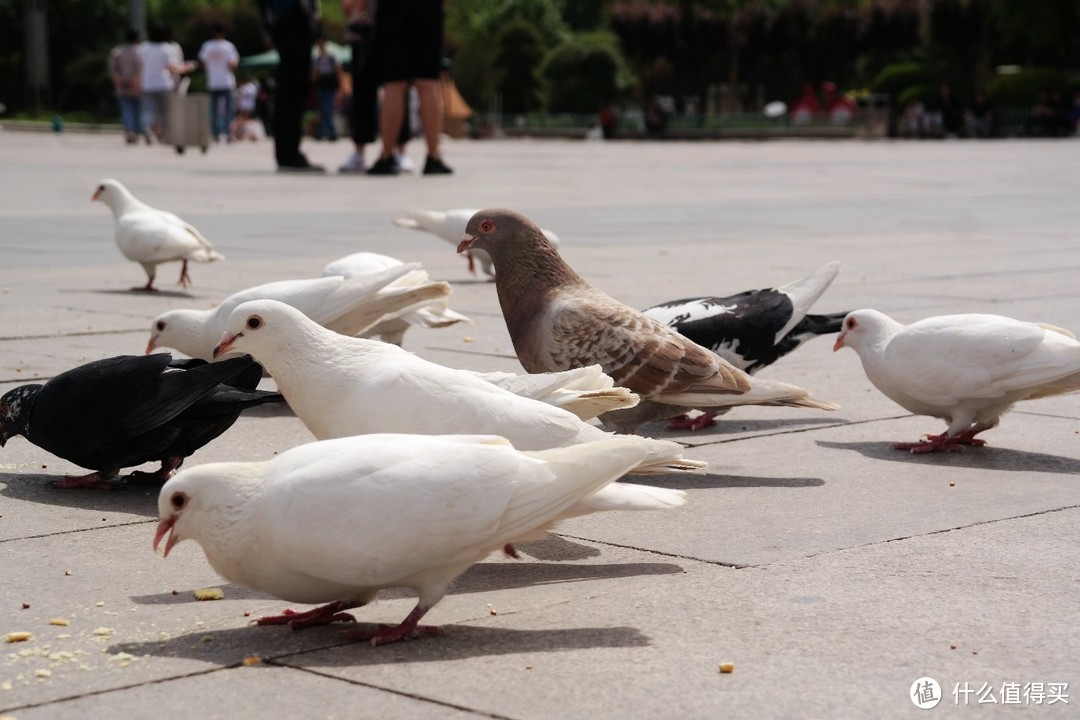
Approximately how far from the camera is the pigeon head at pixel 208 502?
320 cm

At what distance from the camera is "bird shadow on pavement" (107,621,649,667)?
307cm

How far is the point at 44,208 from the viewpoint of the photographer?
13703 mm

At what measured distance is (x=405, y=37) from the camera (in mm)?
15883

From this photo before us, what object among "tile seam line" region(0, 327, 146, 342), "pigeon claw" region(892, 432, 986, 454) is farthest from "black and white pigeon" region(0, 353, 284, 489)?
"tile seam line" region(0, 327, 146, 342)

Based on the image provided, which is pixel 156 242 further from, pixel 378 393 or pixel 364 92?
pixel 364 92

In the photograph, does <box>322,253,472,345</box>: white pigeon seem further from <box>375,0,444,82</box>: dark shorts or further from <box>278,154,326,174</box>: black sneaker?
<box>278,154,326,174</box>: black sneaker

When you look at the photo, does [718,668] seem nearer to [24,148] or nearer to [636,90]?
[24,148]

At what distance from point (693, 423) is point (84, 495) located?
222cm

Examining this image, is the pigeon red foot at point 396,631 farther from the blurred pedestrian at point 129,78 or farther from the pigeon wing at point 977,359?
the blurred pedestrian at point 129,78

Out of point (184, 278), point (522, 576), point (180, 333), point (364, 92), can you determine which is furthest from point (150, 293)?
point (364, 92)

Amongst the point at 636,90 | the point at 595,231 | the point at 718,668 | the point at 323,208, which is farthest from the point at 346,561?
the point at 636,90

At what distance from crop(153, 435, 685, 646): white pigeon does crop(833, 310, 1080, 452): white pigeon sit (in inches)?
85.9

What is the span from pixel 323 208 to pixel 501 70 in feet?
135

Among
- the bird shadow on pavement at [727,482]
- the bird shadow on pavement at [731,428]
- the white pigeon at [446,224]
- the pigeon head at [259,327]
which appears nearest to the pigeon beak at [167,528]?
the pigeon head at [259,327]
